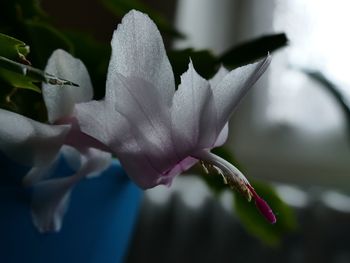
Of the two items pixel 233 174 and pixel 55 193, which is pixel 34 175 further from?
pixel 233 174

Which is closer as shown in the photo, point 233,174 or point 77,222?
point 233,174

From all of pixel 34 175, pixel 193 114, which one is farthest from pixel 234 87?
pixel 34 175

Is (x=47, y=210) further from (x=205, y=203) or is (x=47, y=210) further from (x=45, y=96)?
(x=205, y=203)

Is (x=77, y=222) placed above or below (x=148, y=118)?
below

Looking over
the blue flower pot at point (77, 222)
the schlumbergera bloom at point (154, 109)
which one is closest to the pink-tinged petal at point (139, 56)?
the schlumbergera bloom at point (154, 109)

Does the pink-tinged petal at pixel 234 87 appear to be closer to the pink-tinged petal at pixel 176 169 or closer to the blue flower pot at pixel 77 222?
the pink-tinged petal at pixel 176 169
